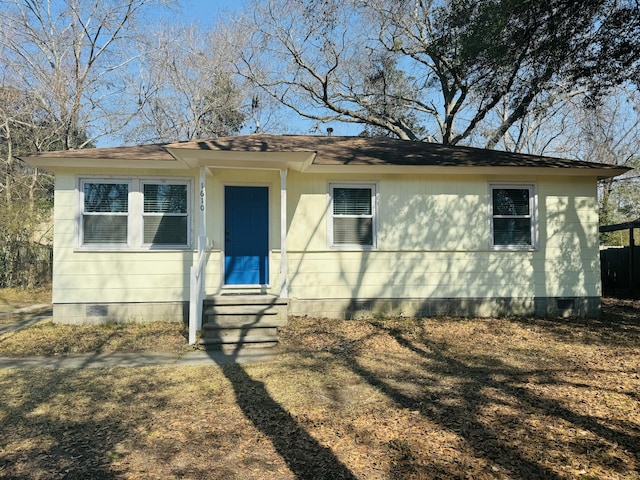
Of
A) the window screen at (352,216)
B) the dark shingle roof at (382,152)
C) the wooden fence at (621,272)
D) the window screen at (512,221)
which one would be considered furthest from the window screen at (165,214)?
the wooden fence at (621,272)

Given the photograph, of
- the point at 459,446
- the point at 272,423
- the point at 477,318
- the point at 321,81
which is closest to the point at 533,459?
the point at 459,446

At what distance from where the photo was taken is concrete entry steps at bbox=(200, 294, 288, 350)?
21.9 ft

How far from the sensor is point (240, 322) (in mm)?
7008

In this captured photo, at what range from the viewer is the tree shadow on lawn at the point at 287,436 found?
10.1 ft

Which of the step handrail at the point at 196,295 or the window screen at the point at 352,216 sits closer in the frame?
the step handrail at the point at 196,295

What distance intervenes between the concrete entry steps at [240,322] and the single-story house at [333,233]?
0.73 m

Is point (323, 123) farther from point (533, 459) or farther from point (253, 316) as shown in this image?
point (533, 459)

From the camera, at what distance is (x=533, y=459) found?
10.5ft

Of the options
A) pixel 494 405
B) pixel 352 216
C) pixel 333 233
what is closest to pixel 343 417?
pixel 494 405

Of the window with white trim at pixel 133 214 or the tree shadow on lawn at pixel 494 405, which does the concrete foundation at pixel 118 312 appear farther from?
the tree shadow on lawn at pixel 494 405

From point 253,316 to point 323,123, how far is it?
16.1 m

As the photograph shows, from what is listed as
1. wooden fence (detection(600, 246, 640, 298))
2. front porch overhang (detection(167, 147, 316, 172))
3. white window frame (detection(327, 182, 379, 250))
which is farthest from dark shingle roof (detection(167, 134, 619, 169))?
wooden fence (detection(600, 246, 640, 298))

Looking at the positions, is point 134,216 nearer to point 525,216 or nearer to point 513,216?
point 513,216

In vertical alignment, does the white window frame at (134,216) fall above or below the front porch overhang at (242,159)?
below
